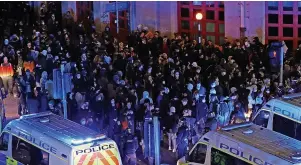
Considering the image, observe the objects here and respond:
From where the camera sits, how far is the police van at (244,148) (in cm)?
1561

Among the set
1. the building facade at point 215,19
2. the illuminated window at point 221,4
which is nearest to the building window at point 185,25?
the building facade at point 215,19

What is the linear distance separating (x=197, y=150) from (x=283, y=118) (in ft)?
9.61

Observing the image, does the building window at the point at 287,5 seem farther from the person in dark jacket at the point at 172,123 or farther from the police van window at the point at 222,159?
the police van window at the point at 222,159

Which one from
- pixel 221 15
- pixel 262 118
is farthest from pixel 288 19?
pixel 262 118

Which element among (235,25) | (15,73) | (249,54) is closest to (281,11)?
(235,25)

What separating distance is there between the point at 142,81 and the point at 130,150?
14.3 feet

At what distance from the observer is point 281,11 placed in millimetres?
31281

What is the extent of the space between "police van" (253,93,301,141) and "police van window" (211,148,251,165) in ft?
9.55

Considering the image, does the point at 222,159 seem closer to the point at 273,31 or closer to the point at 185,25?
the point at 273,31

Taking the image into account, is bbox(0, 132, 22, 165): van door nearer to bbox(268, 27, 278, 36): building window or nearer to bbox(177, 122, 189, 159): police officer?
bbox(177, 122, 189, 159): police officer

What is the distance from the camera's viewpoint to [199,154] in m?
17.2

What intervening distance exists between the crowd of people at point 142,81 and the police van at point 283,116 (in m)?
1.43

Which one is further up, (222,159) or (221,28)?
(221,28)

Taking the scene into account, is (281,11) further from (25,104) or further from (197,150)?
(197,150)
